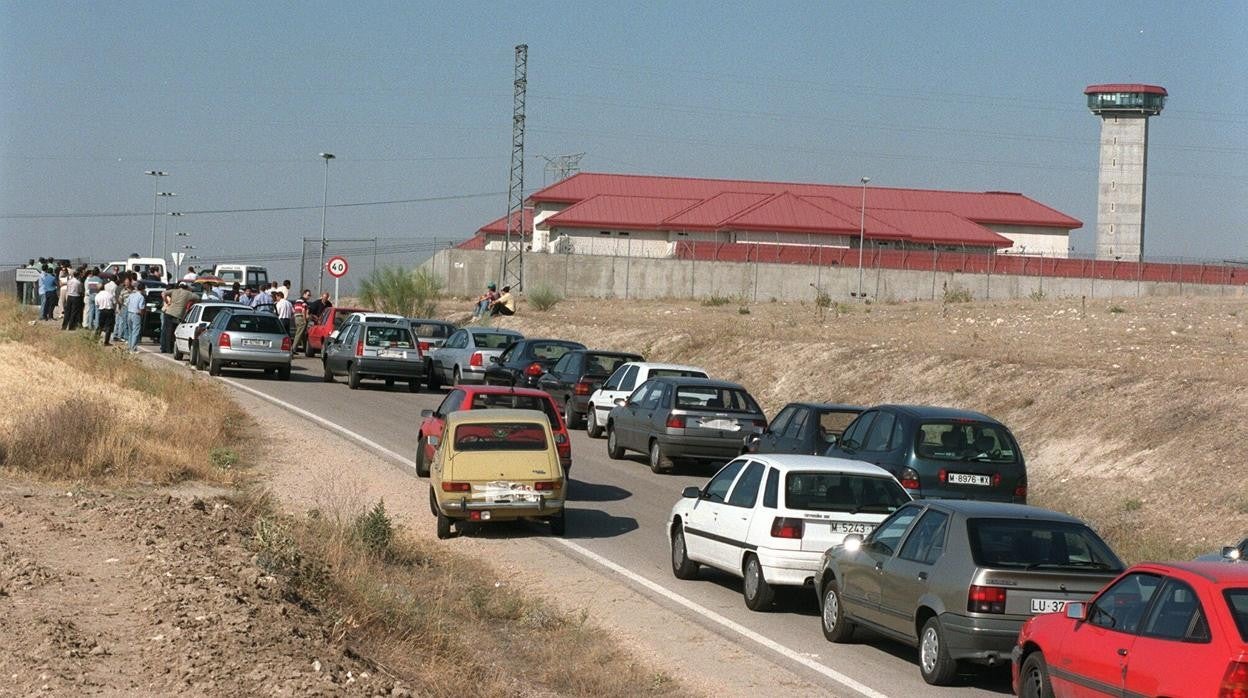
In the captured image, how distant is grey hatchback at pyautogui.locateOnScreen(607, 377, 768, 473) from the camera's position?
943 inches

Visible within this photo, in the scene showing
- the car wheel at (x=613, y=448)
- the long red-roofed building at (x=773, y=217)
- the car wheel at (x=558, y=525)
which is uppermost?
the long red-roofed building at (x=773, y=217)

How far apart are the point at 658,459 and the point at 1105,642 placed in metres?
15.4

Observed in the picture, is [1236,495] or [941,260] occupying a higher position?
[941,260]

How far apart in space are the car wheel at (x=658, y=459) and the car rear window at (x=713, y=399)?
2.45 feet

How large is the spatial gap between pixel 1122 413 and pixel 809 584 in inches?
491

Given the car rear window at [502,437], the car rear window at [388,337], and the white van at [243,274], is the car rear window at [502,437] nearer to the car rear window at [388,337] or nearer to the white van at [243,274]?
the car rear window at [388,337]

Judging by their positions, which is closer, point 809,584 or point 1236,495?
point 809,584

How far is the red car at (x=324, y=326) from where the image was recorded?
43591 mm

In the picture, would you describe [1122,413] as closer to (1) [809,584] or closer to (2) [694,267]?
(1) [809,584]

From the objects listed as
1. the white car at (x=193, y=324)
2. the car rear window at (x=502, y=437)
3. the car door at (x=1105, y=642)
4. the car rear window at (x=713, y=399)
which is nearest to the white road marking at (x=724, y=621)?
the car rear window at (x=502, y=437)

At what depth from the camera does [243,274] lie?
65.9 meters

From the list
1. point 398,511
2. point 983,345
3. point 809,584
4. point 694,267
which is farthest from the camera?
point 694,267

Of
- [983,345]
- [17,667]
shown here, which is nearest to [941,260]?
[983,345]

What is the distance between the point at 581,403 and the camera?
99.7 ft
